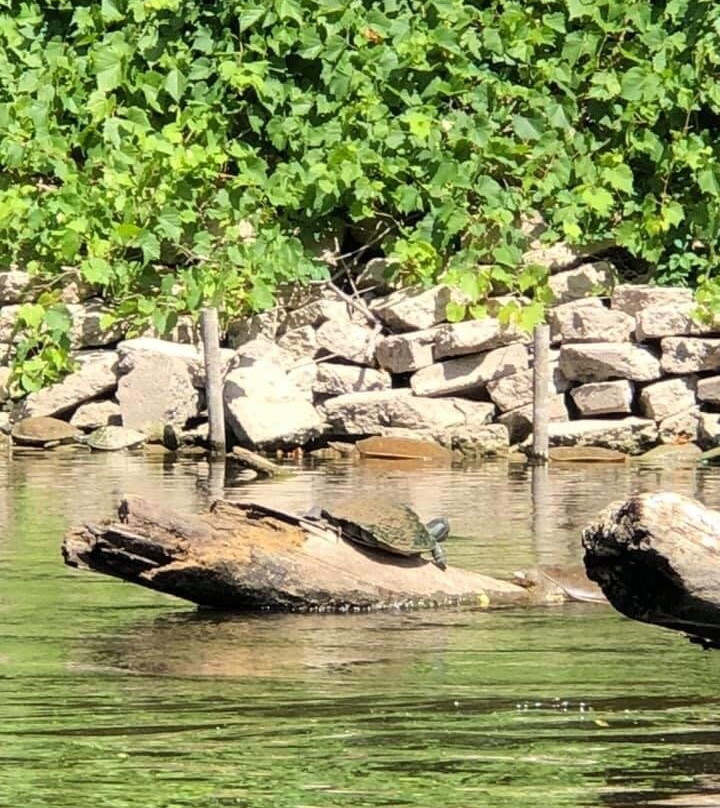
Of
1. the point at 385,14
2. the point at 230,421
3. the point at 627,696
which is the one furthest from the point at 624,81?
the point at 627,696

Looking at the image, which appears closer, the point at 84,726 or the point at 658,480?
the point at 84,726

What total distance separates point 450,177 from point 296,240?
1.51m

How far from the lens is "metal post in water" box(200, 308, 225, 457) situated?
1922cm

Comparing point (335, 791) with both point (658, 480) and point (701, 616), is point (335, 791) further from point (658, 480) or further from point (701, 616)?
point (658, 480)

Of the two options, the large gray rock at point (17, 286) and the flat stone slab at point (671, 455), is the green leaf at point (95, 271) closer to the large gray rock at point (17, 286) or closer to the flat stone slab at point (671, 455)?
the large gray rock at point (17, 286)

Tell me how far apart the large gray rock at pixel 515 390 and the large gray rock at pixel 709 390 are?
1.19 meters

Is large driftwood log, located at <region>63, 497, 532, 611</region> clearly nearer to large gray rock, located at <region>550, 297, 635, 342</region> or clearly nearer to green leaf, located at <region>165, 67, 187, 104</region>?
large gray rock, located at <region>550, 297, 635, 342</region>

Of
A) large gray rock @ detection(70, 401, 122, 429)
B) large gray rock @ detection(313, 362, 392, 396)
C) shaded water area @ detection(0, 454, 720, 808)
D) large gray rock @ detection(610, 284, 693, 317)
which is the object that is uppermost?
large gray rock @ detection(610, 284, 693, 317)

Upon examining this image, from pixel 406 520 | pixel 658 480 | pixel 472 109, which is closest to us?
→ pixel 406 520

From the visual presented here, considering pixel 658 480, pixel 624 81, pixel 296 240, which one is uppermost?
pixel 624 81

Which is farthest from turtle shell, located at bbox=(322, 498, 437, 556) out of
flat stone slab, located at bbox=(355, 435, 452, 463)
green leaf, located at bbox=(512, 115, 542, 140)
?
green leaf, located at bbox=(512, 115, 542, 140)

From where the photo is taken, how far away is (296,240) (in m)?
20.5

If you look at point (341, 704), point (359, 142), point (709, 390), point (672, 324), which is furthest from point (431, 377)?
point (341, 704)

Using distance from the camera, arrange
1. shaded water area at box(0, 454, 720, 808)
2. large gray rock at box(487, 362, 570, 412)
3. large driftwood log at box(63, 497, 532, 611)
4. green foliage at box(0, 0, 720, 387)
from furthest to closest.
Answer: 1. green foliage at box(0, 0, 720, 387)
2. large gray rock at box(487, 362, 570, 412)
3. large driftwood log at box(63, 497, 532, 611)
4. shaded water area at box(0, 454, 720, 808)
